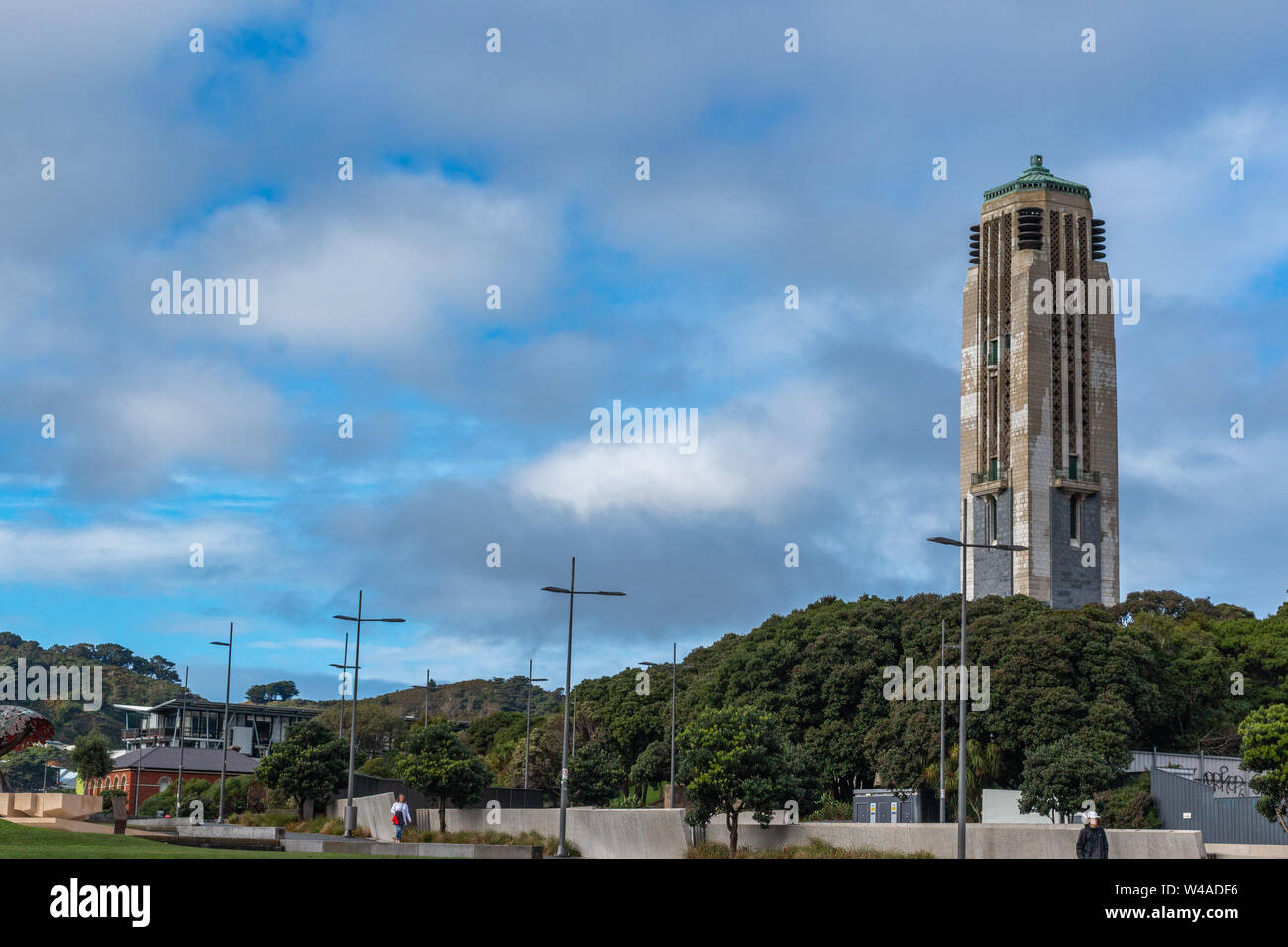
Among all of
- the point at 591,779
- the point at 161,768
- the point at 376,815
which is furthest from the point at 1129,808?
the point at 161,768

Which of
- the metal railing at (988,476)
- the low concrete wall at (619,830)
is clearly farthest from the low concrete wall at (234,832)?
the metal railing at (988,476)

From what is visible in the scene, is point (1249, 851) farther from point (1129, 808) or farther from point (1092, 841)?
point (1092, 841)

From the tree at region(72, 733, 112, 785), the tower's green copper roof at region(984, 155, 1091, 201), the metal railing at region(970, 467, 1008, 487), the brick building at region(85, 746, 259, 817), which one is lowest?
the brick building at region(85, 746, 259, 817)

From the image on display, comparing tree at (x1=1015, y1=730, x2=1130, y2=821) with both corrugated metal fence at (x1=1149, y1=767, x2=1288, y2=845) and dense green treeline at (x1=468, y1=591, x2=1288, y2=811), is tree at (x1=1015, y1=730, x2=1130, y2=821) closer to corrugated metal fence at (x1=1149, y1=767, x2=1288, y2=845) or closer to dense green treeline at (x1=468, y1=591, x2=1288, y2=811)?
dense green treeline at (x1=468, y1=591, x2=1288, y2=811)

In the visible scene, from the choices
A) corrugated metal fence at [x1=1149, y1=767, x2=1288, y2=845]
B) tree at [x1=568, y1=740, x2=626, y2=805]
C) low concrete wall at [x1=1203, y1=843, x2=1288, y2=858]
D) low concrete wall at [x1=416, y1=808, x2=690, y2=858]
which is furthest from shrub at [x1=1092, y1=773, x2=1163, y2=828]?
tree at [x1=568, y1=740, x2=626, y2=805]

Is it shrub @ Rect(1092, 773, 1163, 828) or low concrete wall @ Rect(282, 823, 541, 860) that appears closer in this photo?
low concrete wall @ Rect(282, 823, 541, 860)

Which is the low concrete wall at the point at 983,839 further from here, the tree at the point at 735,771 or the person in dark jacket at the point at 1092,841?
the person in dark jacket at the point at 1092,841
